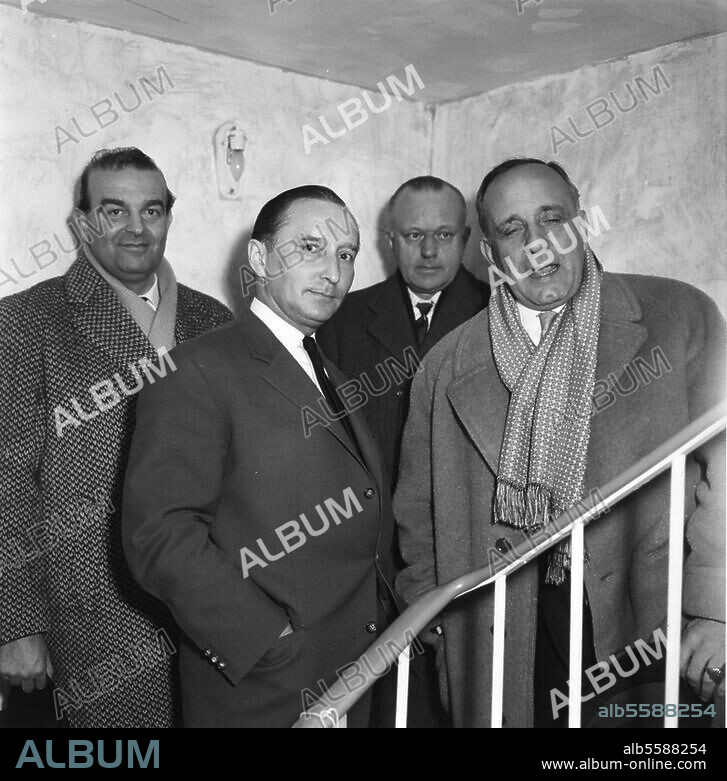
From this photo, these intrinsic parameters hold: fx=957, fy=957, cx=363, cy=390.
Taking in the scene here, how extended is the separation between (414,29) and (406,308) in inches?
32.5

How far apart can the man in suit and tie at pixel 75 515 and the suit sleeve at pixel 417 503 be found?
0.61 m

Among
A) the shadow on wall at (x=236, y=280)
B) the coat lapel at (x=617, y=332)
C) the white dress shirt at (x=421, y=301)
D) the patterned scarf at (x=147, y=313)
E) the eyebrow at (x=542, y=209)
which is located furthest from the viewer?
the shadow on wall at (x=236, y=280)

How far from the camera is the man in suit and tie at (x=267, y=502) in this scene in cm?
173

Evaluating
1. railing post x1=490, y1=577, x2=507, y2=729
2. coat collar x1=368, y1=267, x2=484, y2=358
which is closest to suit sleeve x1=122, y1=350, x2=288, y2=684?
railing post x1=490, y1=577, x2=507, y2=729

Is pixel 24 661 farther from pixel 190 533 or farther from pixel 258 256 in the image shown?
pixel 258 256

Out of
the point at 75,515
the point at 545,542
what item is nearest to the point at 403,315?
the point at 75,515

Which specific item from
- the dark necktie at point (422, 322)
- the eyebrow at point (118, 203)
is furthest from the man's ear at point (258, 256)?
the dark necktie at point (422, 322)

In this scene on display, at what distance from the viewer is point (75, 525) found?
7.49ft

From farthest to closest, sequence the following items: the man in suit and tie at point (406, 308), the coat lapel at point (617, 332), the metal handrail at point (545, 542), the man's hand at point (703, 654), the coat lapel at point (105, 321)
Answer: the man in suit and tie at point (406, 308) < the coat lapel at point (105, 321) < the coat lapel at point (617, 332) < the man's hand at point (703, 654) < the metal handrail at point (545, 542)

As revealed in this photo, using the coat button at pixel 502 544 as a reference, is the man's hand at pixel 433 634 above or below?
below

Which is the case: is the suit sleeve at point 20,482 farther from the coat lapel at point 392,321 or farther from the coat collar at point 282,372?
the coat lapel at point 392,321
